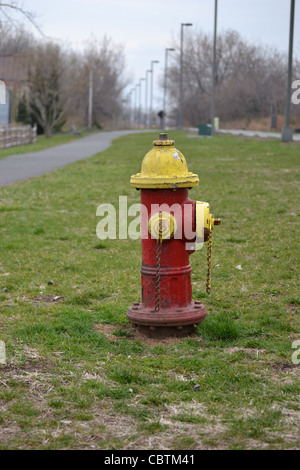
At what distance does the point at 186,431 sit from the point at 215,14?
41256 millimetres

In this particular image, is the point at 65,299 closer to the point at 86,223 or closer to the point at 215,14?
the point at 86,223

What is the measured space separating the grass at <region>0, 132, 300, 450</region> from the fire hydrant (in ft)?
0.57

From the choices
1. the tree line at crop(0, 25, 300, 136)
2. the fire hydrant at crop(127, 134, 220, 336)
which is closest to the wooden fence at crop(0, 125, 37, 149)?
the tree line at crop(0, 25, 300, 136)

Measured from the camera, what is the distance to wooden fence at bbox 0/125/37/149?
33906 mm

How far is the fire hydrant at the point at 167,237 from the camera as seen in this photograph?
470cm

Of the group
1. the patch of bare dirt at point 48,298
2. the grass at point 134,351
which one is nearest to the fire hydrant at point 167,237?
the grass at point 134,351

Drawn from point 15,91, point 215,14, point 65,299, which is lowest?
point 65,299

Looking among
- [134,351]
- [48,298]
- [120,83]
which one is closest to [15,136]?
[48,298]

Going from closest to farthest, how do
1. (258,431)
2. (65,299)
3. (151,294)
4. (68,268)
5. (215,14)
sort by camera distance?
(258,431)
(151,294)
(65,299)
(68,268)
(215,14)

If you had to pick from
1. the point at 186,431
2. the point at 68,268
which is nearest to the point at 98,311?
the point at 68,268

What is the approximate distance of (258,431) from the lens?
3.21 meters

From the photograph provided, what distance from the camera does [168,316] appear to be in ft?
15.4

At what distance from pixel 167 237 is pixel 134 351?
0.80 m

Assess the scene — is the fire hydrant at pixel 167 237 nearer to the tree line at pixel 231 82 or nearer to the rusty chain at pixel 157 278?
the rusty chain at pixel 157 278
